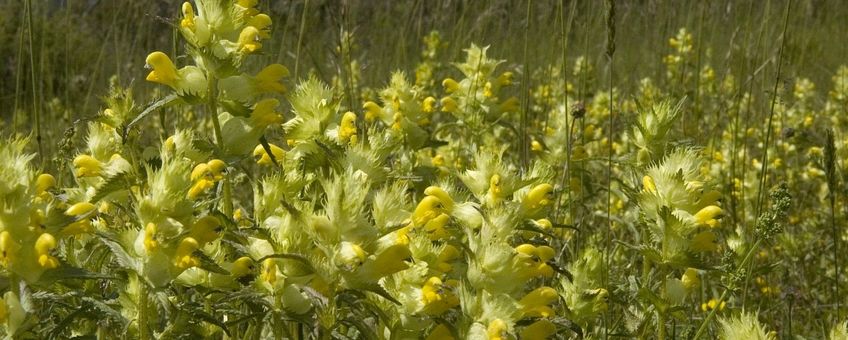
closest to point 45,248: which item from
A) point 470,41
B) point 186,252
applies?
point 186,252

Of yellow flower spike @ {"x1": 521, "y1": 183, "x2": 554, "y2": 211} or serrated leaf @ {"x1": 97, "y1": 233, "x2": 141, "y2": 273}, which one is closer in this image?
serrated leaf @ {"x1": 97, "y1": 233, "x2": 141, "y2": 273}

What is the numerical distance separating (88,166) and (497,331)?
2.47 ft

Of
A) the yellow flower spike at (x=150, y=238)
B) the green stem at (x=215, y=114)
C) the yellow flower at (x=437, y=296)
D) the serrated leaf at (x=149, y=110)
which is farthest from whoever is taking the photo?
the green stem at (x=215, y=114)

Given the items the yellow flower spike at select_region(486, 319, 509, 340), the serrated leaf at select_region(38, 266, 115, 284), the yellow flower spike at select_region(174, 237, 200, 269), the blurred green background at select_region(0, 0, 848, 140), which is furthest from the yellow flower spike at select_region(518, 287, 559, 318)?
the blurred green background at select_region(0, 0, 848, 140)

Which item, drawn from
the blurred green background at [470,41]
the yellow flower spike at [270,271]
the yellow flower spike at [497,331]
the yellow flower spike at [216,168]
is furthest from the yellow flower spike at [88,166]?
the blurred green background at [470,41]

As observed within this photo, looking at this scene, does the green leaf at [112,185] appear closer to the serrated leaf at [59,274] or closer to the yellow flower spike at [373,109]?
the serrated leaf at [59,274]

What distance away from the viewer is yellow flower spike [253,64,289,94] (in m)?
1.57

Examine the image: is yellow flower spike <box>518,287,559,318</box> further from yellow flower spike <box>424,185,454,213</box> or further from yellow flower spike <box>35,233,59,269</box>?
yellow flower spike <box>35,233,59,269</box>

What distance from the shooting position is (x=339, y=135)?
163cm

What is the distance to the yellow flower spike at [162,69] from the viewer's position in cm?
147

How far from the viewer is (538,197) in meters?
1.49

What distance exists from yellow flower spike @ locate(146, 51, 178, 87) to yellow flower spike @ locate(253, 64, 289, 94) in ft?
0.50

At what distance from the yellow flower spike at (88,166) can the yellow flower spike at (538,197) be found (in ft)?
2.43

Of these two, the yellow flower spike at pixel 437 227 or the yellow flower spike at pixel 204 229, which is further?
the yellow flower spike at pixel 437 227
